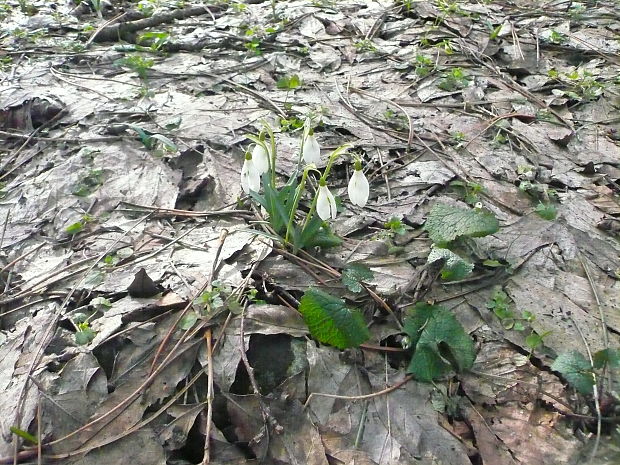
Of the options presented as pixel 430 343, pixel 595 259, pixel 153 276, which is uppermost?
pixel 153 276

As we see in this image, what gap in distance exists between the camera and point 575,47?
10.9 feet

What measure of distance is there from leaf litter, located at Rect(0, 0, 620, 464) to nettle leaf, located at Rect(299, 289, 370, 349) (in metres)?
0.02

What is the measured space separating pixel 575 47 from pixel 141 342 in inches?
125

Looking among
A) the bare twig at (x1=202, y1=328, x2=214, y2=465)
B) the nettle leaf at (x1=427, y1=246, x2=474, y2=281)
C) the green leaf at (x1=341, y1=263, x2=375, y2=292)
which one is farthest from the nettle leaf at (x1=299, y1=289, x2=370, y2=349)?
the nettle leaf at (x1=427, y1=246, x2=474, y2=281)

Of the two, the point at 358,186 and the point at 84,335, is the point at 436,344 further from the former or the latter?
the point at 84,335

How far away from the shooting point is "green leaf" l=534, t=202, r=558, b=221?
2.05 m

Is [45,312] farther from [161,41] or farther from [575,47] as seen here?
[575,47]

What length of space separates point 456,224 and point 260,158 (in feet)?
2.34

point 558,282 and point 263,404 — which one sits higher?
point 263,404

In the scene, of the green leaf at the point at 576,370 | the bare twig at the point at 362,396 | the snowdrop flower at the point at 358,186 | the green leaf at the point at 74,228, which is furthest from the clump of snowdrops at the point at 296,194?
the green leaf at the point at 576,370

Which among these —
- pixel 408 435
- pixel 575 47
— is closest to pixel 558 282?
pixel 408 435

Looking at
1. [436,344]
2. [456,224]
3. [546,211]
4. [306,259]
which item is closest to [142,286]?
[306,259]

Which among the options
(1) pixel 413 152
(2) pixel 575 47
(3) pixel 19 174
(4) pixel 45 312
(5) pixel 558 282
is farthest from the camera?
(2) pixel 575 47

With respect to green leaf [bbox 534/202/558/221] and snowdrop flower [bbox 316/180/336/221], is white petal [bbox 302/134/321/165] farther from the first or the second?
green leaf [bbox 534/202/558/221]
